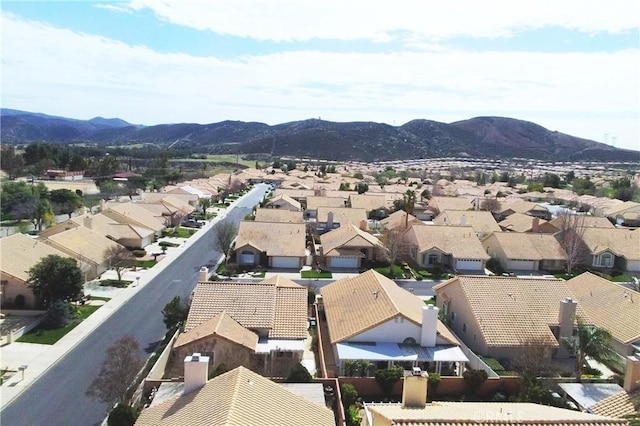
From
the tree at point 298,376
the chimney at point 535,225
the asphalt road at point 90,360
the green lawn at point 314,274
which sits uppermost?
the chimney at point 535,225

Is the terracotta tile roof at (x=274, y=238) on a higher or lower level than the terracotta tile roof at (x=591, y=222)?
lower

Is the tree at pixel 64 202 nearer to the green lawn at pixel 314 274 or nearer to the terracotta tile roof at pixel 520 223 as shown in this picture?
the green lawn at pixel 314 274

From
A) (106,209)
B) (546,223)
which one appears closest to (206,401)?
(106,209)

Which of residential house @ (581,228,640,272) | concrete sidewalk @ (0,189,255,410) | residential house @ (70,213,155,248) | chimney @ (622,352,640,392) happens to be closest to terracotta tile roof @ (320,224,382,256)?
concrete sidewalk @ (0,189,255,410)

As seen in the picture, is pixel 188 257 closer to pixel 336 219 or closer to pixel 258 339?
pixel 336 219

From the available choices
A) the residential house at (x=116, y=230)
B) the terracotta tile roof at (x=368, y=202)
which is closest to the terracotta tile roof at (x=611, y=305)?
the residential house at (x=116, y=230)

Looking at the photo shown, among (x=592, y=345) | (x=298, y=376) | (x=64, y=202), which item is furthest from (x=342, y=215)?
(x=298, y=376)
